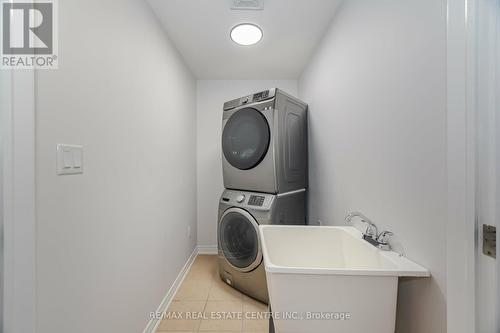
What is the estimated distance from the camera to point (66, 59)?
807 millimetres

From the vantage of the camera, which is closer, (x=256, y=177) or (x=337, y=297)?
(x=337, y=297)

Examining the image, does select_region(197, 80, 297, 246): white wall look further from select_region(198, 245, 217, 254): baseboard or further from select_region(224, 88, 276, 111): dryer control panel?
select_region(224, 88, 276, 111): dryer control panel

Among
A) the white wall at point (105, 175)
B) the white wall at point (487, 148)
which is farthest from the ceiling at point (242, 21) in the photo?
the white wall at point (487, 148)

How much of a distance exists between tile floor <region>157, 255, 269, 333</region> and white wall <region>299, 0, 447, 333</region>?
100cm

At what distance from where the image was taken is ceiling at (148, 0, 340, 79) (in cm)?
151

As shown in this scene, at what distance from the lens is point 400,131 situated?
88 cm

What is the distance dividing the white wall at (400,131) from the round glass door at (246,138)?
61 centimetres

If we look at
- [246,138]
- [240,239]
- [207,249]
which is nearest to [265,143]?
[246,138]

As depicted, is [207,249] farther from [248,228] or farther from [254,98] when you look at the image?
[254,98]

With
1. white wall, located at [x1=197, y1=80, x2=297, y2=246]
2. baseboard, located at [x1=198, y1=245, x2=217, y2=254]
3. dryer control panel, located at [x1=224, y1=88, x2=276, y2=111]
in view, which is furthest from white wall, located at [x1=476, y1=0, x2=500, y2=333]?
baseboard, located at [x1=198, y1=245, x2=217, y2=254]

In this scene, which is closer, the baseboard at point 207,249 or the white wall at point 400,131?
the white wall at point 400,131

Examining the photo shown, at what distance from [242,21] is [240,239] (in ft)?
6.06

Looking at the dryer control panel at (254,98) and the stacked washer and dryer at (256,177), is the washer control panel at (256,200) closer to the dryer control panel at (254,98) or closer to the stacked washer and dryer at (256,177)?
the stacked washer and dryer at (256,177)

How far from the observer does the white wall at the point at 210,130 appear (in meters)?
2.81
